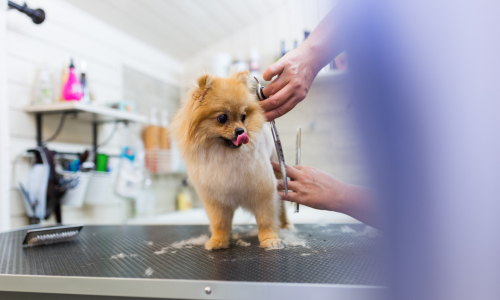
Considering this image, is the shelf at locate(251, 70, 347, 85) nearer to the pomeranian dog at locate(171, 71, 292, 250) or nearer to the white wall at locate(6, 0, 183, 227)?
the pomeranian dog at locate(171, 71, 292, 250)

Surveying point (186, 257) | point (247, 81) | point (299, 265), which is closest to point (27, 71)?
point (247, 81)

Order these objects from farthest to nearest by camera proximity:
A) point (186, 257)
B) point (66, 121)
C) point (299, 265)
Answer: point (66, 121) → point (186, 257) → point (299, 265)

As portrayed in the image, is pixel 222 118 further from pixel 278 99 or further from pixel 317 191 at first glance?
pixel 317 191

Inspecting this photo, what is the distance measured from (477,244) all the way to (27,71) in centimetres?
220

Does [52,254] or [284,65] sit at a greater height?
[284,65]

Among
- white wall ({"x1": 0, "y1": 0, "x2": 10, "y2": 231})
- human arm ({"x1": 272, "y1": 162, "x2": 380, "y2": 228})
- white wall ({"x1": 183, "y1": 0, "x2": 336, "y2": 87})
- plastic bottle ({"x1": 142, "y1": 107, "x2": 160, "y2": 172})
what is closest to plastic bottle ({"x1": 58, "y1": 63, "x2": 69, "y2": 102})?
white wall ({"x1": 0, "y1": 0, "x2": 10, "y2": 231})

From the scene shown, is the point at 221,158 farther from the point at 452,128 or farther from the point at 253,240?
the point at 452,128

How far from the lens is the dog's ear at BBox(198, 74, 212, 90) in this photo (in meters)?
1.03

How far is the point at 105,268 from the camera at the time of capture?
2.85 ft

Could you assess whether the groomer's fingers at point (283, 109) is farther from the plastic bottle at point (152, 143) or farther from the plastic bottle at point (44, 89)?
the plastic bottle at point (152, 143)

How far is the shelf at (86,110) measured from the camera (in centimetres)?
184

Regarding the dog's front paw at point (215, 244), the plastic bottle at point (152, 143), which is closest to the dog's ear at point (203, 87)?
the dog's front paw at point (215, 244)

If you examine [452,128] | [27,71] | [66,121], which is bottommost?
[452,128]

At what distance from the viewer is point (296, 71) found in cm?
100
